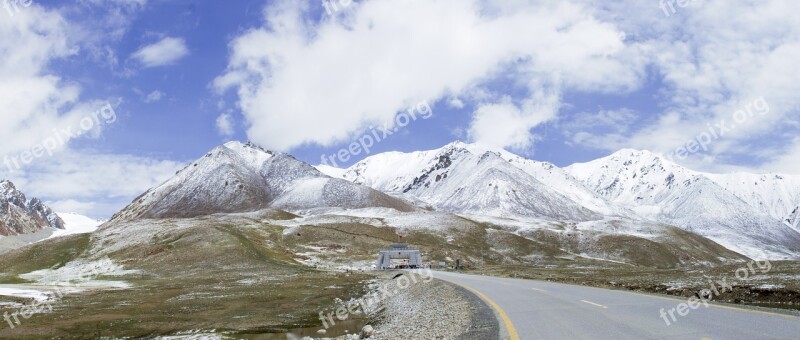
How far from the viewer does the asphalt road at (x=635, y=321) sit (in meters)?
15.1

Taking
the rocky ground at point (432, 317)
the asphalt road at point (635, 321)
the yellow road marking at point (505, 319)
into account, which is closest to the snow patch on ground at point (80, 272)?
the rocky ground at point (432, 317)

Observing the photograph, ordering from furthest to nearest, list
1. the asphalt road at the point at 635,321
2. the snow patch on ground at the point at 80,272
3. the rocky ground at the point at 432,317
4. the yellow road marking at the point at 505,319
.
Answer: the snow patch on ground at the point at 80,272, the rocky ground at the point at 432,317, the yellow road marking at the point at 505,319, the asphalt road at the point at 635,321

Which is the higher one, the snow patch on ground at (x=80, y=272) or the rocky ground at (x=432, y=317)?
the snow patch on ground at (x=80, y=272)

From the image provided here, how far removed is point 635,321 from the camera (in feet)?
58.4

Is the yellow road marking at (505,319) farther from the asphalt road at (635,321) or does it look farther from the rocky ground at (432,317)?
the rocky ground at (432,317)

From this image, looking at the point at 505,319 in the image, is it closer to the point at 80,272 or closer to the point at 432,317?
the point at 432,317

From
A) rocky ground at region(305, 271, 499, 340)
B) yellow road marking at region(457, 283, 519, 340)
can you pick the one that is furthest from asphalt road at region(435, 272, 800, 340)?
rocky ground at region(305, 271, 499, 340)

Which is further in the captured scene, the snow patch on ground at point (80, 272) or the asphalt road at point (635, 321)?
the snow patch on ground at point (80, 272)

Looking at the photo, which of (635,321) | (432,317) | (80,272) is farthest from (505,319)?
(80,272)

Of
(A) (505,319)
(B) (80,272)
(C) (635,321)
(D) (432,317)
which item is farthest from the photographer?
(B) (80,272)

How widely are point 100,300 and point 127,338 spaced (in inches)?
887

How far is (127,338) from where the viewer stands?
29188 mm

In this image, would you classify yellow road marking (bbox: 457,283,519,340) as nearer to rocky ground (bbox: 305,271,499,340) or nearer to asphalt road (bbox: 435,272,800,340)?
asphalt road (bbox: 435,272,800,340)

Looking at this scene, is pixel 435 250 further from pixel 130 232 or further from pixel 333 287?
pixel 333 287
